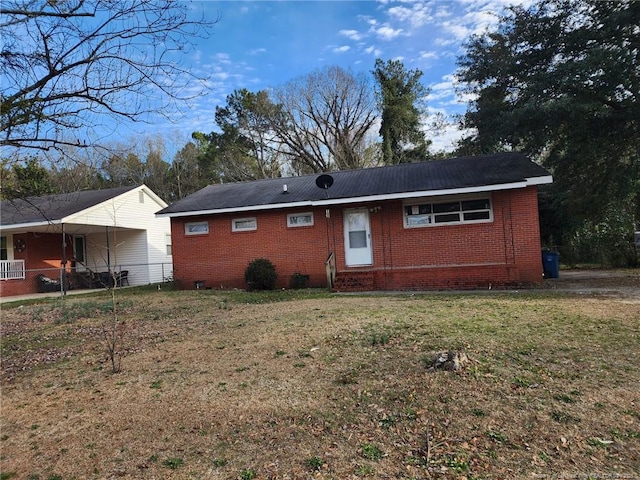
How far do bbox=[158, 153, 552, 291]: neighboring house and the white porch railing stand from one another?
327 inches

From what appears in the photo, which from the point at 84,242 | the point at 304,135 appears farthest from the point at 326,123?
the point at 84,242

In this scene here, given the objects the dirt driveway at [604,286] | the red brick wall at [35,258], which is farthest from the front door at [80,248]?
the dirt driveway at [604,286]

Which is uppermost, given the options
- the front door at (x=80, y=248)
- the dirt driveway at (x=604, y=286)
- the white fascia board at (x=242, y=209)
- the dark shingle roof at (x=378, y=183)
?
the dark shingle roof at (x=378, y=183)

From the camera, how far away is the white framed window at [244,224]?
14273 millimetres

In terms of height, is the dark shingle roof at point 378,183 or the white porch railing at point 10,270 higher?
the dark shingle roof at point 378,183

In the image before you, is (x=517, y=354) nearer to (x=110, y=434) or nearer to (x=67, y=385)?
(x=110, y=434)

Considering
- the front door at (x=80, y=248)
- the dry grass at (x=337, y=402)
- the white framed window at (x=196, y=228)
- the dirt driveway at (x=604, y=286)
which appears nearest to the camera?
the dry grass at (x=337, y=402)

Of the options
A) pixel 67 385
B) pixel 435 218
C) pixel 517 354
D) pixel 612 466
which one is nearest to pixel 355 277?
pixel 435 218

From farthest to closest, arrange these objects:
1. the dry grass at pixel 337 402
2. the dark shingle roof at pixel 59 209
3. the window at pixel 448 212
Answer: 1. the dark shingle roof at pixel 59 209
2. the window at pixel 448 212
3. the dry grass at pixel 337 402

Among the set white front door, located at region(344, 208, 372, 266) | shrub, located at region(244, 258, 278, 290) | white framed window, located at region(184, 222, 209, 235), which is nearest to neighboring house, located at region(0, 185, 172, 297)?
white framed window, located at region(184, 222, 209, 235)

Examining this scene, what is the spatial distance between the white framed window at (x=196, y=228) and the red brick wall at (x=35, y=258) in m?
6.53

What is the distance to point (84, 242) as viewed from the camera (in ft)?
72.0

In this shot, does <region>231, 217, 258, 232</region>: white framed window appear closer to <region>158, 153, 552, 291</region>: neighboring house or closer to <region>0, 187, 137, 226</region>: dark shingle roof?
<region>158, 153, 552, 291</region>: neighboring house

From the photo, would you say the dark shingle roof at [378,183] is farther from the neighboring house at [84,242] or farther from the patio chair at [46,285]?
the patio chair at [46,285]
